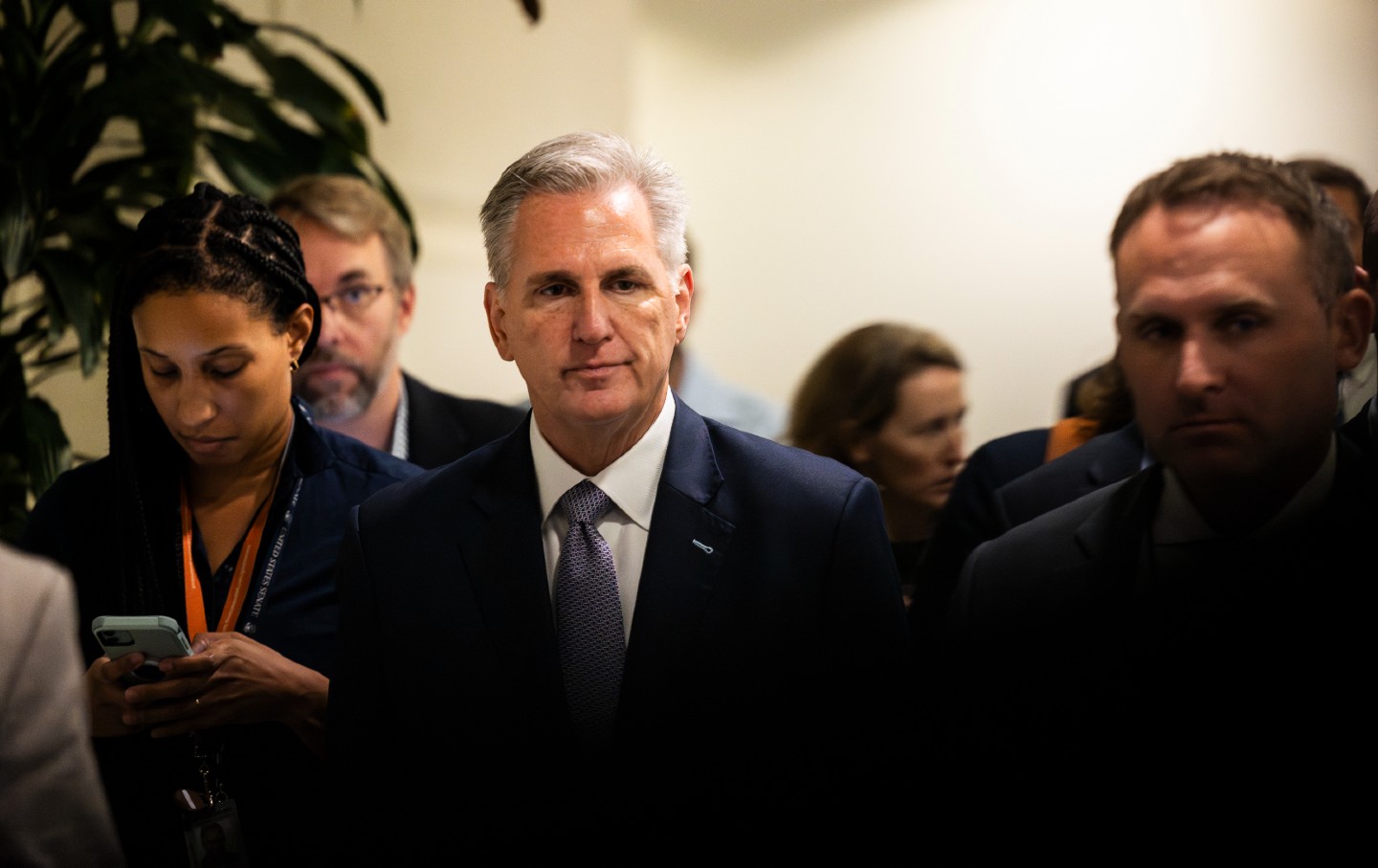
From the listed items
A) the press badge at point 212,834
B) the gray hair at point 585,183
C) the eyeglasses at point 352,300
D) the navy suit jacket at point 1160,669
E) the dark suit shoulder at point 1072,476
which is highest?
the eyeglasses at point 352,300

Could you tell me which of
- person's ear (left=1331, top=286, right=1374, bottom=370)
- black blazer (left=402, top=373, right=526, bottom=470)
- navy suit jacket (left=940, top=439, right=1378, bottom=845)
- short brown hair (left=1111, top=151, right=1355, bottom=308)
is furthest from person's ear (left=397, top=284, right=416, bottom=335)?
person's ear (left=1331, top=286, right=1374, bottom=370)

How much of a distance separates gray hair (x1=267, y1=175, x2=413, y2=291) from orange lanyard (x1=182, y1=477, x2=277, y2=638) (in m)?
0.72

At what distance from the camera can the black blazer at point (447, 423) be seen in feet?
6.29

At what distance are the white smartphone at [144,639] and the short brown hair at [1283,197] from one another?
103cm

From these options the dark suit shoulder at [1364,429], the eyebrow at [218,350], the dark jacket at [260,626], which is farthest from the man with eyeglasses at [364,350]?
the dark suit shoulder at [1364,429]

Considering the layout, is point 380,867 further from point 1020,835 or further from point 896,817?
point 1020,835

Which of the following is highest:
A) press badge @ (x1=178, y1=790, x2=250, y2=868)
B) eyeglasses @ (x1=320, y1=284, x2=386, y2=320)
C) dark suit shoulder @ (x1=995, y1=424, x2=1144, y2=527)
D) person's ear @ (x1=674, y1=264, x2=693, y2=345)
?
eyeglasses @ (x1=320, y1=284, x2=386, y2=320)

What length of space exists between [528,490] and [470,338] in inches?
85.6

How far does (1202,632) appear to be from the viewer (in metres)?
1.26

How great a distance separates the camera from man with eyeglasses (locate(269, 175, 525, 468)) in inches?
77.1

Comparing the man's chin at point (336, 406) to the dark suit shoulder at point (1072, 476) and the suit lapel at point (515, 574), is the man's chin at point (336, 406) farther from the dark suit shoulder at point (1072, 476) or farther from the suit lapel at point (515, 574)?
the dark suit shoulder at point (1072, 476)

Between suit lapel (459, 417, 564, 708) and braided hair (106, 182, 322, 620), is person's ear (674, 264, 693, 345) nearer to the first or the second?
suit lapel (459, 417, 564, 708)

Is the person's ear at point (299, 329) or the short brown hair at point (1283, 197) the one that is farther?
the person's ear at point (299, 329)

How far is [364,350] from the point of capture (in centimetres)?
203
